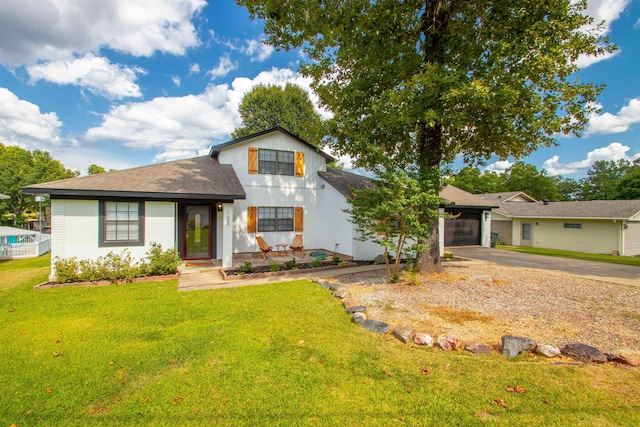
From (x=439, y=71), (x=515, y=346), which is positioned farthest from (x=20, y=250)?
(x=515, y=346)

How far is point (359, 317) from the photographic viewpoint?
200 inches

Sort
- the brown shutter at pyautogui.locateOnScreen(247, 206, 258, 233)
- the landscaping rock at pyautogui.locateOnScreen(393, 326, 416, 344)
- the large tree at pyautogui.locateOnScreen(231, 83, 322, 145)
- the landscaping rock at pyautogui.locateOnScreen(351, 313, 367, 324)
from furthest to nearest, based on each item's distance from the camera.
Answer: the large tree at pyautogui.locateOnScreen(231, 83, 322, 145), the brown shutter at pyautogui.locateOnScreen(247, 206, 258, 233), the landscaping rock at pyautogui.locateOnScreen(351, 313, 367, 324), the landscaping rock at pyautogui.locateOnScreen(393, 326, 416, 344)

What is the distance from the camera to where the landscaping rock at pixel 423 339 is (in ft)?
13.8

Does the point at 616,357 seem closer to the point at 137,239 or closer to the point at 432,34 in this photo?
the point at 432,34

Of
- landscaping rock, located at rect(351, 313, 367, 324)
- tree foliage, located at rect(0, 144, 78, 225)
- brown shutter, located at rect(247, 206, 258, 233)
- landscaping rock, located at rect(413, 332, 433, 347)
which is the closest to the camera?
landscaping rock, located at rect(413, 332, 433, 347)

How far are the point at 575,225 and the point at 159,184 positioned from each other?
2568 cm

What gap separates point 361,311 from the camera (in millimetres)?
5379

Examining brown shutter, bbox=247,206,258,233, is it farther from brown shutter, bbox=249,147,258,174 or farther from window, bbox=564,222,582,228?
window, bbox=564,222,582,228

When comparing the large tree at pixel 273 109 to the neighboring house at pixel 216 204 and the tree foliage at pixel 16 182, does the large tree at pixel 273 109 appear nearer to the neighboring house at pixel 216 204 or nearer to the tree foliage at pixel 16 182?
the neighboring house at pixel 216 204

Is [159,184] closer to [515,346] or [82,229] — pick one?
[82,229]

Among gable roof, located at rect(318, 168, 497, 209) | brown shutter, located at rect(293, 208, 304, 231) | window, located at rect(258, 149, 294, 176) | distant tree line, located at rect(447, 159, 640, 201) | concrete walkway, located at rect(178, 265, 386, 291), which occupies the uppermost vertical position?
distant tree line, located at rect(447, 159, 640, 201)

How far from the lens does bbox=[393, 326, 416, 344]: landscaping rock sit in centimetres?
431

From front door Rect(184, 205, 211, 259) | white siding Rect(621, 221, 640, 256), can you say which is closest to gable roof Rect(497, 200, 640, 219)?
white siding Rect(621, 221, 640, 256)

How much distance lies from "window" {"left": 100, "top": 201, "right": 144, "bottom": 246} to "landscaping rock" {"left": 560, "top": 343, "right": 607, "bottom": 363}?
10130mm
